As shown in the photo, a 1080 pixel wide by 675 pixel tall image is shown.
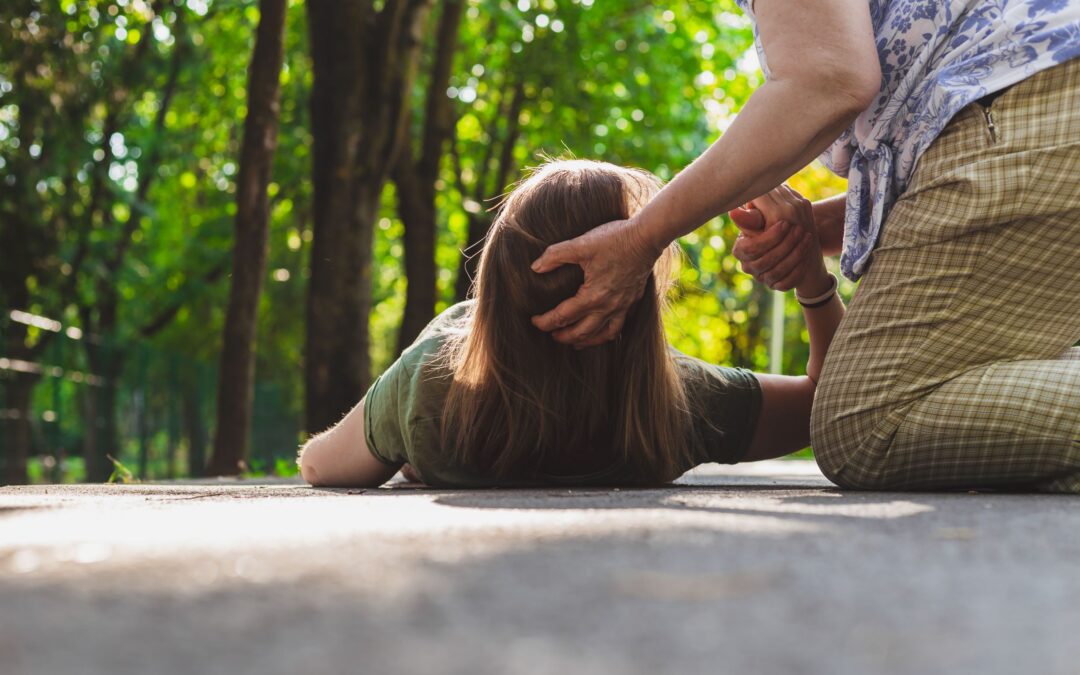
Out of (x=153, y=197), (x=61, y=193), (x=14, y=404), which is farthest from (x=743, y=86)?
(x=14, y=404)

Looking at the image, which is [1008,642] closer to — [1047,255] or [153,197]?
[1047,255]

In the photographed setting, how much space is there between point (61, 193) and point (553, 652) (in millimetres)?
16028

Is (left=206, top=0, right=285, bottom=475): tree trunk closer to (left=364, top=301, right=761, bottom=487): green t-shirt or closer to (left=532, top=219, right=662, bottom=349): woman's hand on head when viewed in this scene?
(left=364, top=301, right=761, bottom=487): green t-shirt

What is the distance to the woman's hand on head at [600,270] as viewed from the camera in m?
3.24

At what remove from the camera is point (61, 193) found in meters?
15.8

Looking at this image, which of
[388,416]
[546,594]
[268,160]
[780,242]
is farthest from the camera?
[268,160]

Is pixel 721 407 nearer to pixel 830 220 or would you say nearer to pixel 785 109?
pixel 830 220

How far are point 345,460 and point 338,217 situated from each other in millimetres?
5286

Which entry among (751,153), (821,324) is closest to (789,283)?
(821,324)

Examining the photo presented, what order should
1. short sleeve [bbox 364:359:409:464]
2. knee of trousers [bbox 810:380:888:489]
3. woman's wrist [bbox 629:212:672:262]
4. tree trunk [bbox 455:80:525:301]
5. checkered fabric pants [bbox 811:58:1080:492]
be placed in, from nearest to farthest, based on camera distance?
checkered fabric pants [bbox 811:58:1080:492] < woman's wrist [bbox 629:212:672:262] < knee of trousers [bbox 810:380:888:489] < short sleeve [bbox 364:359:409:464] < tree trunk [bbox 455:80:525:301]

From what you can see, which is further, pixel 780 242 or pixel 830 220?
pixel 830 220

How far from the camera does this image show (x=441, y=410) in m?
3.59

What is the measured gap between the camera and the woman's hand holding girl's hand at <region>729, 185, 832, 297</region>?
3963 millimetres

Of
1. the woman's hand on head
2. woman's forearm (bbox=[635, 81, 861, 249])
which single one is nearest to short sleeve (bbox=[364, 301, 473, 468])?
the woman's hand on head
